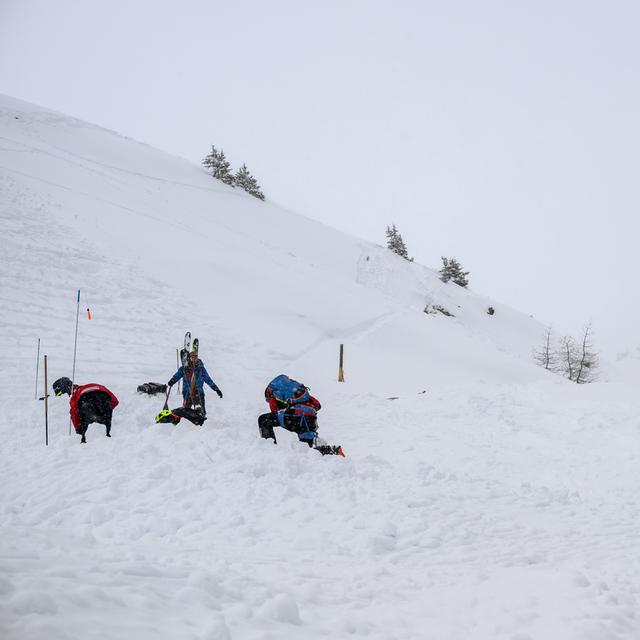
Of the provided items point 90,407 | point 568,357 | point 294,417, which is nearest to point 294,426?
point 294,417

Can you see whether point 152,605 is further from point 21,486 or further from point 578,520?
point 578,520

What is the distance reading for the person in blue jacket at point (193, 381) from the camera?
32.1 ft

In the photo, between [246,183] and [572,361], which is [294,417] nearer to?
[572,361]

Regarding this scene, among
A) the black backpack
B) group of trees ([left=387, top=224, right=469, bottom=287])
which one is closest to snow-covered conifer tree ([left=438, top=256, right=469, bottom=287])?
group of trees ([left=387, top=224, right=469, bottom=287])

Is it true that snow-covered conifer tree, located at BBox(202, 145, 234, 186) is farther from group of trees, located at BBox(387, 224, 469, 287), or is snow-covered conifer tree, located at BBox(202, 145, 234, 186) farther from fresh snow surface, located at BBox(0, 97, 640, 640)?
fresh snow surface, located at BBox(0, 97, 640, 640)

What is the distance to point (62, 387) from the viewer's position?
32.8 ft

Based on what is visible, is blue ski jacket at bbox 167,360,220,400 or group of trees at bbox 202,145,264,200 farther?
group of trees at bbox 202,145,264,200

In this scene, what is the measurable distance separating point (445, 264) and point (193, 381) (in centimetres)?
4086

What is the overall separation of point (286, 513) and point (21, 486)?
160 inches

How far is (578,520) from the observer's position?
654cm

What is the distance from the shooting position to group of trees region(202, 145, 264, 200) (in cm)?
5069

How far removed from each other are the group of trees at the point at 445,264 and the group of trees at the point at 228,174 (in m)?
17.0

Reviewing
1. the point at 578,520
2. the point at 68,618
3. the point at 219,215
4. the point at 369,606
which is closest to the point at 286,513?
the point at 369,606

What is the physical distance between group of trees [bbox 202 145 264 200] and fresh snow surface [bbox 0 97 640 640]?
3066 cm
